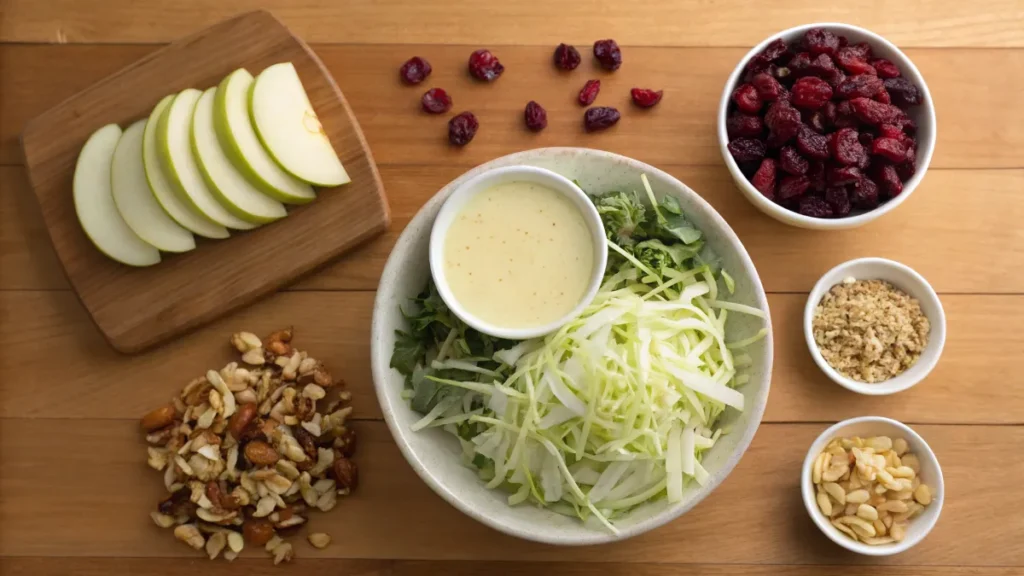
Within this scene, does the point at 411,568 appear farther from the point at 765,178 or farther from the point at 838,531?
the point at 765,178

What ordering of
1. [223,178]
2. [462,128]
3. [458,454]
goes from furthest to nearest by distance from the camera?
[462,128], [223,178], [458,454]

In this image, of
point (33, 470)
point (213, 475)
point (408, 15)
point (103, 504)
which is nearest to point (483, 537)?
point (213, 475)

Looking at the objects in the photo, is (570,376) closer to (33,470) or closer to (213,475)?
(213,475)

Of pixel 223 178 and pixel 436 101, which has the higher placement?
pixel 436 101

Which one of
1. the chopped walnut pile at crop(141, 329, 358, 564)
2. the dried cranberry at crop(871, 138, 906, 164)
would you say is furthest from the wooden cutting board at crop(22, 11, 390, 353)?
the dried cranberry at crop(871, 138, 906, 164)

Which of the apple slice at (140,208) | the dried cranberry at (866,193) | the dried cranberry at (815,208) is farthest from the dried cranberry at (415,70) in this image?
the dried cranberry at (866,193)

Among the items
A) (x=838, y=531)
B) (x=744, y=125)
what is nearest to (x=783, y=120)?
(x=744, y=125)

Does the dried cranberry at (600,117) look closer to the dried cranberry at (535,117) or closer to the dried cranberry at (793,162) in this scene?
the dried cranberry at (535,117)
